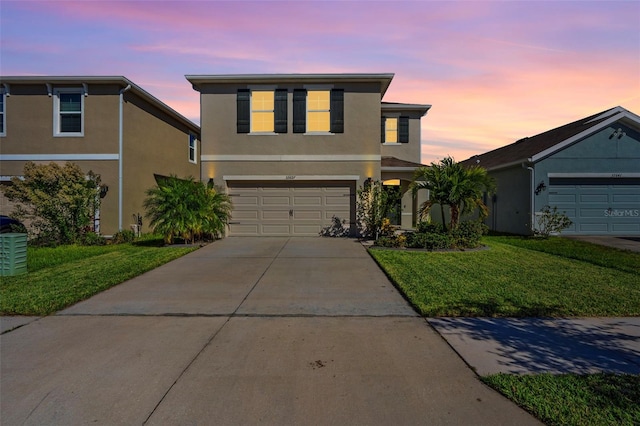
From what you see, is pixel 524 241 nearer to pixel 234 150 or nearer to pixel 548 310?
pixel 548 310

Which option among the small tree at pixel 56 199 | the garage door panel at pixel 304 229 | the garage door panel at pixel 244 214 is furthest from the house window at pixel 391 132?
the small tree at pixel 56 199

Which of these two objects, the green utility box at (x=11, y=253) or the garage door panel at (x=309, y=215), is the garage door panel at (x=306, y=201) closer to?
the garage door panel at (x=309, y=215)

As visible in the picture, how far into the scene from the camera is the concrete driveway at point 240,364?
319 cm

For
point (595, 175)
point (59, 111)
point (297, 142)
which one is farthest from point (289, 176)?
point (595, 175)

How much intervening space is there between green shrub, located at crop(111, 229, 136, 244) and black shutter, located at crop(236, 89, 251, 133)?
5700 millimetres

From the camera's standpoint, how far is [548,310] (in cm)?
578

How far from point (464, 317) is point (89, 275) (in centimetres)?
751

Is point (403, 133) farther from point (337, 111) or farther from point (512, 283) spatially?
point (512, 283)

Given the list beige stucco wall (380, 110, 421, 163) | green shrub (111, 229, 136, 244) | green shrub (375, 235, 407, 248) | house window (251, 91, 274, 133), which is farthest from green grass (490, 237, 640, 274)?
green shrub (111, 229, 136, 244)

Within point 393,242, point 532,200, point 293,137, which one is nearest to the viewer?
point 393,242

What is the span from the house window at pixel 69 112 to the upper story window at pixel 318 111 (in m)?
8.32

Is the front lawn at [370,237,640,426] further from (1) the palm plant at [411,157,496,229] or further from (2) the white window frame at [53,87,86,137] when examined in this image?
(2) the white window frame at [53,87,86,137]

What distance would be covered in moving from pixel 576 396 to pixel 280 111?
13406 mm

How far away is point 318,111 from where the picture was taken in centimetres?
1509
